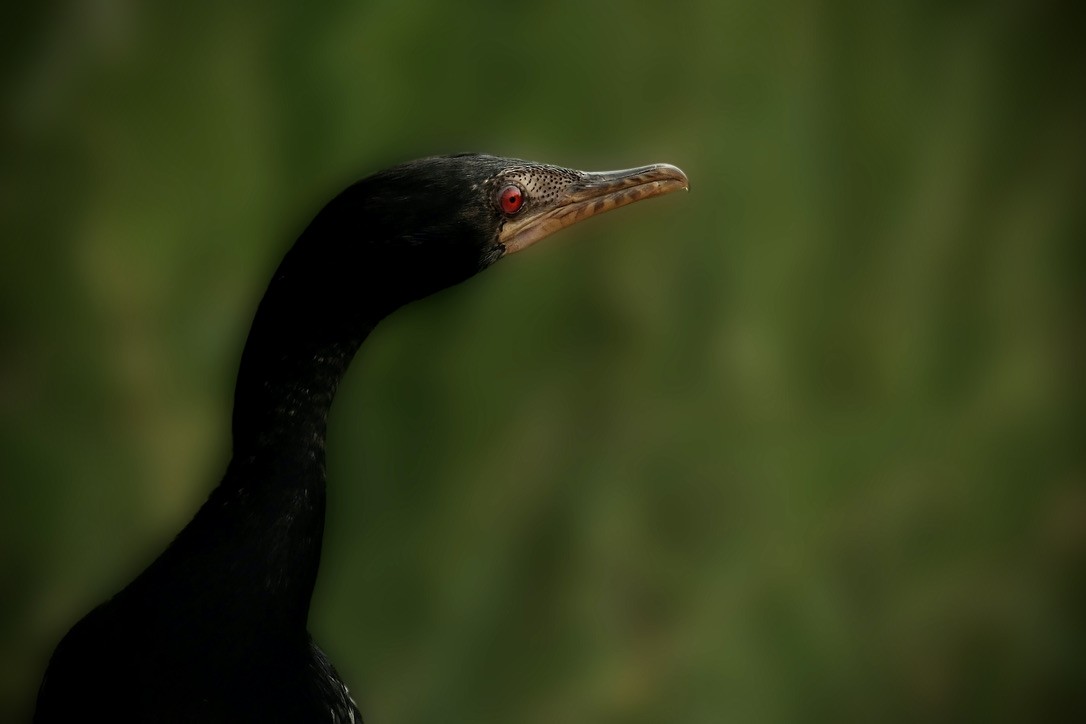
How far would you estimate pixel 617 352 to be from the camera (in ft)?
6.61

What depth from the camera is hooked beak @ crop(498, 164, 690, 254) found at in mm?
1333

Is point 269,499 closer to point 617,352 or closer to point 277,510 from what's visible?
point 277,510

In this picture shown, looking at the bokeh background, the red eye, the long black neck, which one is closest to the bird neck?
the long black neck

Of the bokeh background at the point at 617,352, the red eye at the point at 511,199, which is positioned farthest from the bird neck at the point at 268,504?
the bokeh background at the point at 617,352

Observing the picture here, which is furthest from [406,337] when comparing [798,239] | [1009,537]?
[1009,537]

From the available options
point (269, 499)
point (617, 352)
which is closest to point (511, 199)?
point (269, 499)

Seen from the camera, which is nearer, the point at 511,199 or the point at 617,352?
the point at 511,199

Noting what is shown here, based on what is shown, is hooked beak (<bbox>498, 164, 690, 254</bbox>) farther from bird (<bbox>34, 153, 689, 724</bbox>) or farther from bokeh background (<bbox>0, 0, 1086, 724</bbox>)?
bokeh background (<bbox>0, 0, 1086, 724</bbox>)

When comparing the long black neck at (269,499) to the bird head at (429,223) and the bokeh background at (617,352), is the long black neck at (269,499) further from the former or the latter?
the bokeh background at (617,352)

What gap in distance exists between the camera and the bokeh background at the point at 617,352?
1.89 m

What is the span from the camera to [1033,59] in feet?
7.04

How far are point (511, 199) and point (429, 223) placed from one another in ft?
0.36

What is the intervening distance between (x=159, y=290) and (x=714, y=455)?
901mm

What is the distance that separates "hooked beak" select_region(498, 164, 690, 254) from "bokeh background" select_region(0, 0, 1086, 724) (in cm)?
58
